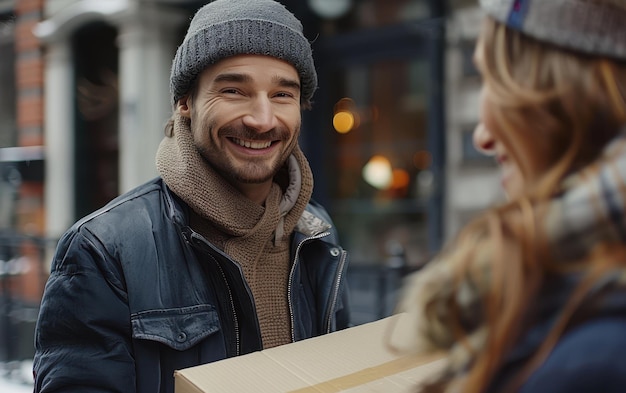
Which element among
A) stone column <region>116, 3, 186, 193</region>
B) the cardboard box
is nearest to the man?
the cardboard box

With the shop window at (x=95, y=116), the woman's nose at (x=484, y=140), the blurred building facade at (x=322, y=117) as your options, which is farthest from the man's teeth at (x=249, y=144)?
the shop window at (x=95, y=116)

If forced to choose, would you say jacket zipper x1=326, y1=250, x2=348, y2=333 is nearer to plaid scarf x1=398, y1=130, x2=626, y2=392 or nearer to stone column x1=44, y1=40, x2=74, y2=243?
plaid scarf x1=398, y1=130, x2=626, y2=392

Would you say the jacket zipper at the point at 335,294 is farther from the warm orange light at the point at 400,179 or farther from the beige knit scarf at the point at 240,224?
the warm orange light at the point at 400,179

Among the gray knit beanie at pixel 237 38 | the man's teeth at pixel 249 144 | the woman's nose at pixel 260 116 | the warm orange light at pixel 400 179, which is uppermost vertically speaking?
the gray knit beanie at pixel 237 38

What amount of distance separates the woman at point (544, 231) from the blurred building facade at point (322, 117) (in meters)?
3.50

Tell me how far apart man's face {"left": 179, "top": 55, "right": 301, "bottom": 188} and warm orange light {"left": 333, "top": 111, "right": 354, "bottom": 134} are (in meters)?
4.40

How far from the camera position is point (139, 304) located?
1633 millimetres

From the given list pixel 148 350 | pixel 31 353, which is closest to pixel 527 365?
pixel 148 350

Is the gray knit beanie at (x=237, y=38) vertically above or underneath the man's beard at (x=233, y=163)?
above

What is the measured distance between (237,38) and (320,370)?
3.31ft

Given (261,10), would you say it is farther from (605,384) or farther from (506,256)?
(605,384)

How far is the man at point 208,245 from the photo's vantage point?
1.59 meters

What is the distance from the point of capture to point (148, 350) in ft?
5.36

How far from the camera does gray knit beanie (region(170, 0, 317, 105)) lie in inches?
72.6
